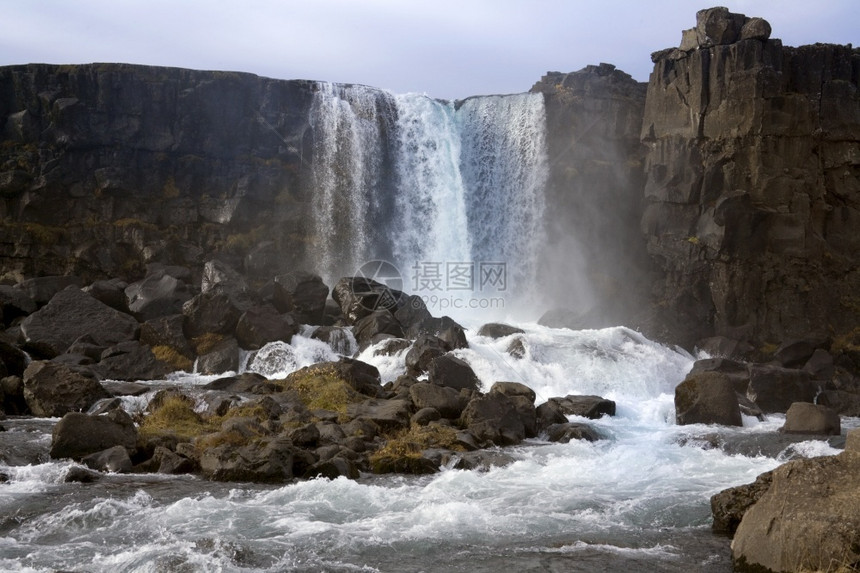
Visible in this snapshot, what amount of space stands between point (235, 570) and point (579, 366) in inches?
718

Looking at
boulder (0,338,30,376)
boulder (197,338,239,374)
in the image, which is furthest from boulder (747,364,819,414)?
boulder (0,338,30,376)

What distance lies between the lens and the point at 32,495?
52.5 feet

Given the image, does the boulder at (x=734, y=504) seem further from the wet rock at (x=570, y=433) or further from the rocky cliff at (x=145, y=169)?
the rocky cliff at (x=145, y=169)

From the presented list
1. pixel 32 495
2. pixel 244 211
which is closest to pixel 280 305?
pixel 244 211

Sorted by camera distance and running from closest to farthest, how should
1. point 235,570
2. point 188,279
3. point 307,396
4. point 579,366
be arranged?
point 235,570 < point 307,396 < point 579,366 < point 188,279

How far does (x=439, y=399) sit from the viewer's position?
2288 centimetres

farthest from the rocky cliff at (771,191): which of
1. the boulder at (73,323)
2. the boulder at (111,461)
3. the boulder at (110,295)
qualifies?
the boulder at (111,461)

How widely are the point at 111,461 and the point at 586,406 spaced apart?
12083mm

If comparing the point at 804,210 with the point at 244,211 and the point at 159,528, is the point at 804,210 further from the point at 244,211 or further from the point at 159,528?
the point at 159,528

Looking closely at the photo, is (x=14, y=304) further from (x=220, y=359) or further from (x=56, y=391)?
(x=56, y=391)

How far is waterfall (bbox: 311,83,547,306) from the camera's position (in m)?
40.0

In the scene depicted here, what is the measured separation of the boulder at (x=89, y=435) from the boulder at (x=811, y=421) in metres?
15.3

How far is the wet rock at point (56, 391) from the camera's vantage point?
22656 mm

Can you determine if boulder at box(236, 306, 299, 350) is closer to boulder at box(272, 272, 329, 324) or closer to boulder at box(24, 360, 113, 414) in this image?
boulder at box(272, 272, 329, 324)
